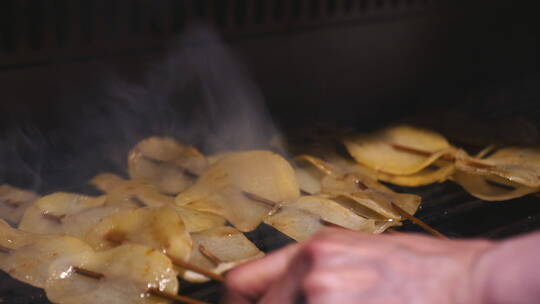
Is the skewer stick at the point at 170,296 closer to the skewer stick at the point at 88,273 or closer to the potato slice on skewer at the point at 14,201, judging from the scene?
the skewer stick at the point at 88,273

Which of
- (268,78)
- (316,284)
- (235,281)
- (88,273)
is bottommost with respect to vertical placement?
(88,273)

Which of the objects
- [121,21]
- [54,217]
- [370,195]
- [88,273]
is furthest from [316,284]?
[121,21]

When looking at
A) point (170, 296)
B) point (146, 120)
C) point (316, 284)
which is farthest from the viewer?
point (146, 120)

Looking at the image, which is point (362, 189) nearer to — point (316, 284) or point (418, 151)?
point (418, 151)

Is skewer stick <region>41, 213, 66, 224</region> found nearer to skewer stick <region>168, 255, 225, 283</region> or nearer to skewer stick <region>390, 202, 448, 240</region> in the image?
skewer stick <region>168, 255, 225, 283</region>

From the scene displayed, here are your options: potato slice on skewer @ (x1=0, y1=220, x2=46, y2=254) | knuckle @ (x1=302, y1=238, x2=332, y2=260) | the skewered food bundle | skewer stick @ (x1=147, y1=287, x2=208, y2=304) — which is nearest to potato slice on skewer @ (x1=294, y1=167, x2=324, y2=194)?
the skewered food bundle
